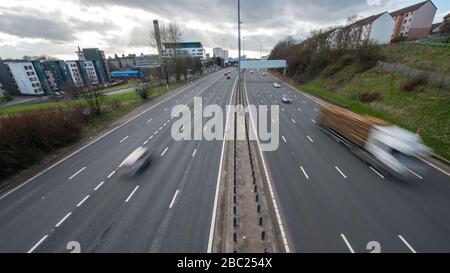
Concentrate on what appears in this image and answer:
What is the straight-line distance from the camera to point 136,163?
13.9 metres

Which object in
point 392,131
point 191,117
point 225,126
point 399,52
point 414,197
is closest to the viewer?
point 414,197

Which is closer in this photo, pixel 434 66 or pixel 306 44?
pixel 434 66

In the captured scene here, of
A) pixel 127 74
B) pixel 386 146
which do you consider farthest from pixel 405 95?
pixel 127 74

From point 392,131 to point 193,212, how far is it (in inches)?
519

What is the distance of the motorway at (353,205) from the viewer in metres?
8.17

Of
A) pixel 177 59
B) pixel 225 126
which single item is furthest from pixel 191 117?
pixel 177 59

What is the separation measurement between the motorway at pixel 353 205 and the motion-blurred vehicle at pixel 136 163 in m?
9.34

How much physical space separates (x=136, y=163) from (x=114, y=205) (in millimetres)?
3732

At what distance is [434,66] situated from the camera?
2766cm

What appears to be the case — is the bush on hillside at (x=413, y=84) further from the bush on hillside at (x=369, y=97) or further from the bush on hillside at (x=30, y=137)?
the bush on hillside at (x=30, y=137)

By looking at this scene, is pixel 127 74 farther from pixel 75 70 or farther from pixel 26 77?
pixel 26 77

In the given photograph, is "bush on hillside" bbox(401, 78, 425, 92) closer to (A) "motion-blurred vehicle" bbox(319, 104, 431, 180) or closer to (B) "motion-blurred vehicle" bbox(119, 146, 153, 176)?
(A) "motion-blurred vehicle" bbox(319, 104, 431, 180)

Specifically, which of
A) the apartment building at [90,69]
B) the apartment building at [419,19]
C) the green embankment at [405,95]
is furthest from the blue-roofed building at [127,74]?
the apartment building at [419,19]
